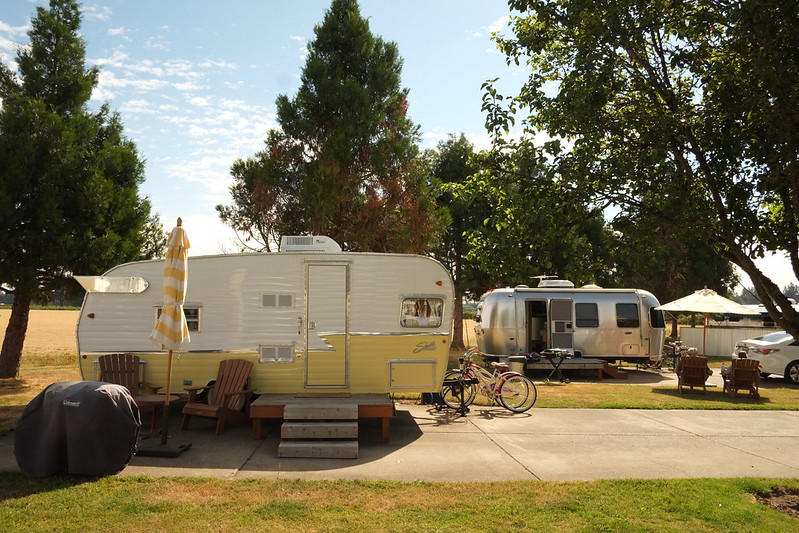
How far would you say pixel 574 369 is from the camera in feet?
62.8

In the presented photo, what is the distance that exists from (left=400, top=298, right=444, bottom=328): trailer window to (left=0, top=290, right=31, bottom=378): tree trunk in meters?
10.3

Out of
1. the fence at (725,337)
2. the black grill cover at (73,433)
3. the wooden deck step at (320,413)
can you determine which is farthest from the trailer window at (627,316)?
the black grill cover at (73,433)

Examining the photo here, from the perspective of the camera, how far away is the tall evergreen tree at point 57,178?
14383 mm

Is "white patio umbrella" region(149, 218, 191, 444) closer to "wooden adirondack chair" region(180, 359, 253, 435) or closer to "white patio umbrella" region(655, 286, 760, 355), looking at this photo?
"wooden adirondack chair" region(180, 359, 253, 435)

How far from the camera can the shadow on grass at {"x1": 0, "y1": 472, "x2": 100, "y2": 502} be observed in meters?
6.32

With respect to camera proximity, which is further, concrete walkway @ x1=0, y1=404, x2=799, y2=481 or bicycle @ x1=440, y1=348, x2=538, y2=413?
bicycle @ x1=440, y1=348, x2=538, y2=413

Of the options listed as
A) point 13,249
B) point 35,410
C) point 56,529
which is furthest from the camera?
point 13,249

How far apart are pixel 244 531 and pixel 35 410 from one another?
322 cm

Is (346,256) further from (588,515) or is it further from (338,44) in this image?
(338,44)

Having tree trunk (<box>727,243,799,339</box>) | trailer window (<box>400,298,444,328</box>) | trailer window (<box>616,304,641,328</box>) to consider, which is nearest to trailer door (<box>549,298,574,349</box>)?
trailer window (<box>616,304,641,328</box>)

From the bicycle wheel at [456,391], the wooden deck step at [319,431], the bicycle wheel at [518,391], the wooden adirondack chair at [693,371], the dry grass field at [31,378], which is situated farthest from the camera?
the wooden adirondack chair at [693,371]

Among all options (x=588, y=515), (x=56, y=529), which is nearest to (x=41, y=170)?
(x=56, y=529)

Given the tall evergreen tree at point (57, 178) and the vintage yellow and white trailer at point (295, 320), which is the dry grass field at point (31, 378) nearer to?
the tall evergreen tree at point (57, 178)

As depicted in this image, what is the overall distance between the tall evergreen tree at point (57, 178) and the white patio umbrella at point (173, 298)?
24.9 feet
